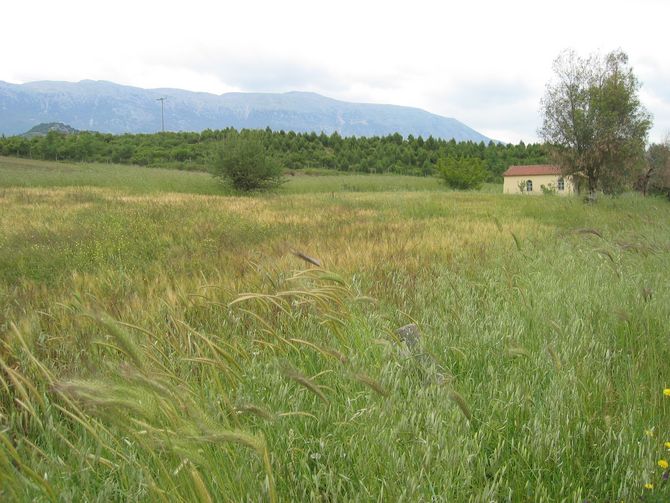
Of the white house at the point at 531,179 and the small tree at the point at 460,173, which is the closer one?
the small tree at the point at 460,173

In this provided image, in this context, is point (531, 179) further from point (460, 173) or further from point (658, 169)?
point (460, 173)

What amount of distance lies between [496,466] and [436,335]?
3.84 ft

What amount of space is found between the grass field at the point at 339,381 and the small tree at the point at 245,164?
22328mm

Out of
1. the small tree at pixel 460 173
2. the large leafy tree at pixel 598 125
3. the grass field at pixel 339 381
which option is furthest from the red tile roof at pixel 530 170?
the grass field at pixel 339 381

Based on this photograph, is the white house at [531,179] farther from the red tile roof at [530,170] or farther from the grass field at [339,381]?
the grass field at [339,381]

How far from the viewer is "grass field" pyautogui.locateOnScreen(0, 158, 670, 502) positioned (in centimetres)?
133

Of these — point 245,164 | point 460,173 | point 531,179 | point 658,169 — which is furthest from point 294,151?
point 658,169

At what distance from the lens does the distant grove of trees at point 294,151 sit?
49281mm

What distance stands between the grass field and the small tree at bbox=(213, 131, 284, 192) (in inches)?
879

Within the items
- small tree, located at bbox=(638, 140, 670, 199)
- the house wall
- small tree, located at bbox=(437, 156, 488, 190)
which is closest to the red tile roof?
the house wall

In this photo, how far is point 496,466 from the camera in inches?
63.2

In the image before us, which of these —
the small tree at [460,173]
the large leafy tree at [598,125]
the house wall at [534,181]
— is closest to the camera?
the large leafy tree at [598,125]

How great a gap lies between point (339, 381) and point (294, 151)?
5377 centimetres

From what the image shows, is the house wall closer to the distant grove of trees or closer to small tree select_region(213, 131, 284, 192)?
the distant grove of trees
